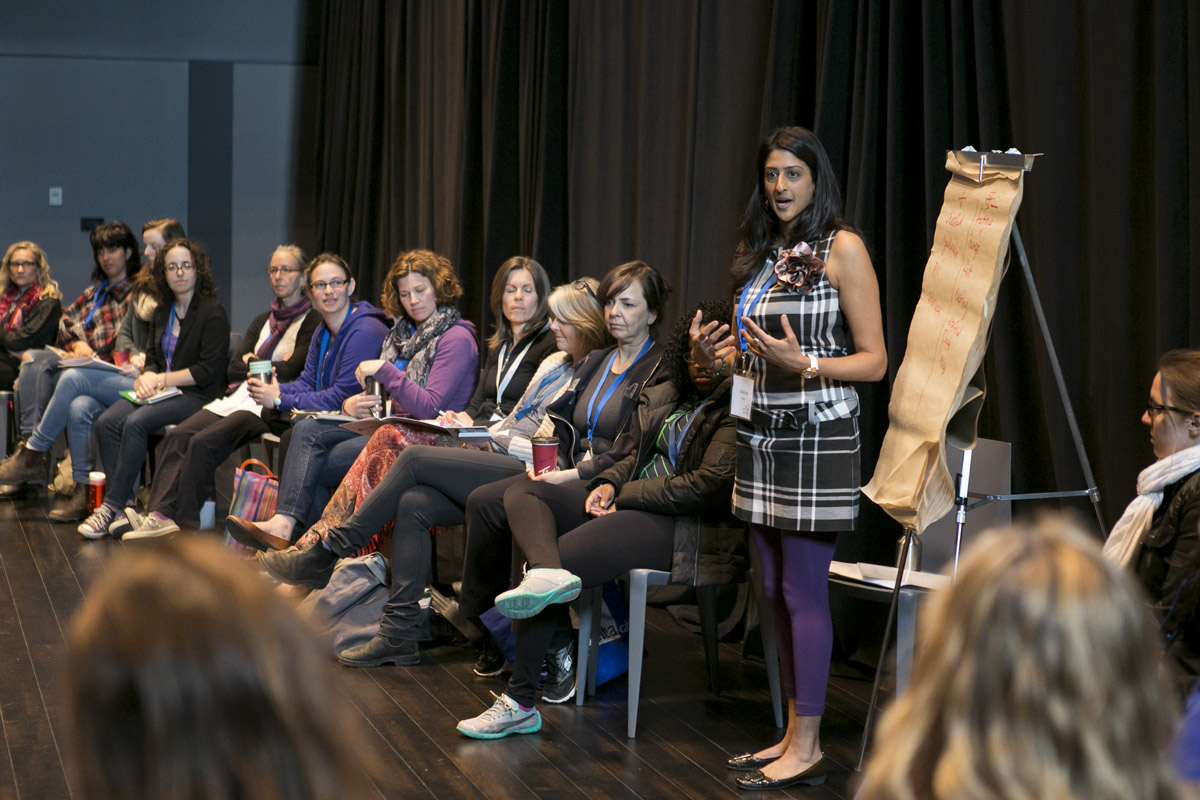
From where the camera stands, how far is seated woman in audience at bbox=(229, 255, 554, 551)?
13.3 feet

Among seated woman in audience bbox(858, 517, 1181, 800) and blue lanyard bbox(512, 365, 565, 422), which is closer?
seated woman in audience bbox(858, 517, 1181, 800)

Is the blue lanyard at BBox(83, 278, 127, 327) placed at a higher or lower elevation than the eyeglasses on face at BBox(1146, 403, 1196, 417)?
higher

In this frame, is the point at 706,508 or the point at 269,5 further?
the point at 269,5

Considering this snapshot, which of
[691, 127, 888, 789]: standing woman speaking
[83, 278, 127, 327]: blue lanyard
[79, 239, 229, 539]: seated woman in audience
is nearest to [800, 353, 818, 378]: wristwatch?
[691, 127, 888, 789]: standing woman speaking

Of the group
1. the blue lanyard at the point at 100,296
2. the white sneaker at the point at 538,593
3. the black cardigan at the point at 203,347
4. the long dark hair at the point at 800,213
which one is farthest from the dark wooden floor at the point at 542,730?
the blue lanyard at the point at 100,296

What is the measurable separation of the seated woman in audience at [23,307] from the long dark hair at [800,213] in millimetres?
4984

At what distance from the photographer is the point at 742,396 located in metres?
2.70

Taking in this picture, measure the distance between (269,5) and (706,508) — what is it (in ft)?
26.2

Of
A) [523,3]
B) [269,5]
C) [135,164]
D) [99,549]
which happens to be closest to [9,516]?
[99,549]

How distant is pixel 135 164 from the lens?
946 centimetres

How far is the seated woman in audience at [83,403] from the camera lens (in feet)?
19.2

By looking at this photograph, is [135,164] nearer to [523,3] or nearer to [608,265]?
[523,3]

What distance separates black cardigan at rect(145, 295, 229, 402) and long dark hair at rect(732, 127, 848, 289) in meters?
3.57

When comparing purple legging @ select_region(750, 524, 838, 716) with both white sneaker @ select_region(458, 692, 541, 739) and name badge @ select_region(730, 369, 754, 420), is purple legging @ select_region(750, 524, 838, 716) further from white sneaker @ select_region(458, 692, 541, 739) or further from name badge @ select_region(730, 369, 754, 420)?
white sneaker @ select_region(458, 692, 541, 739)
